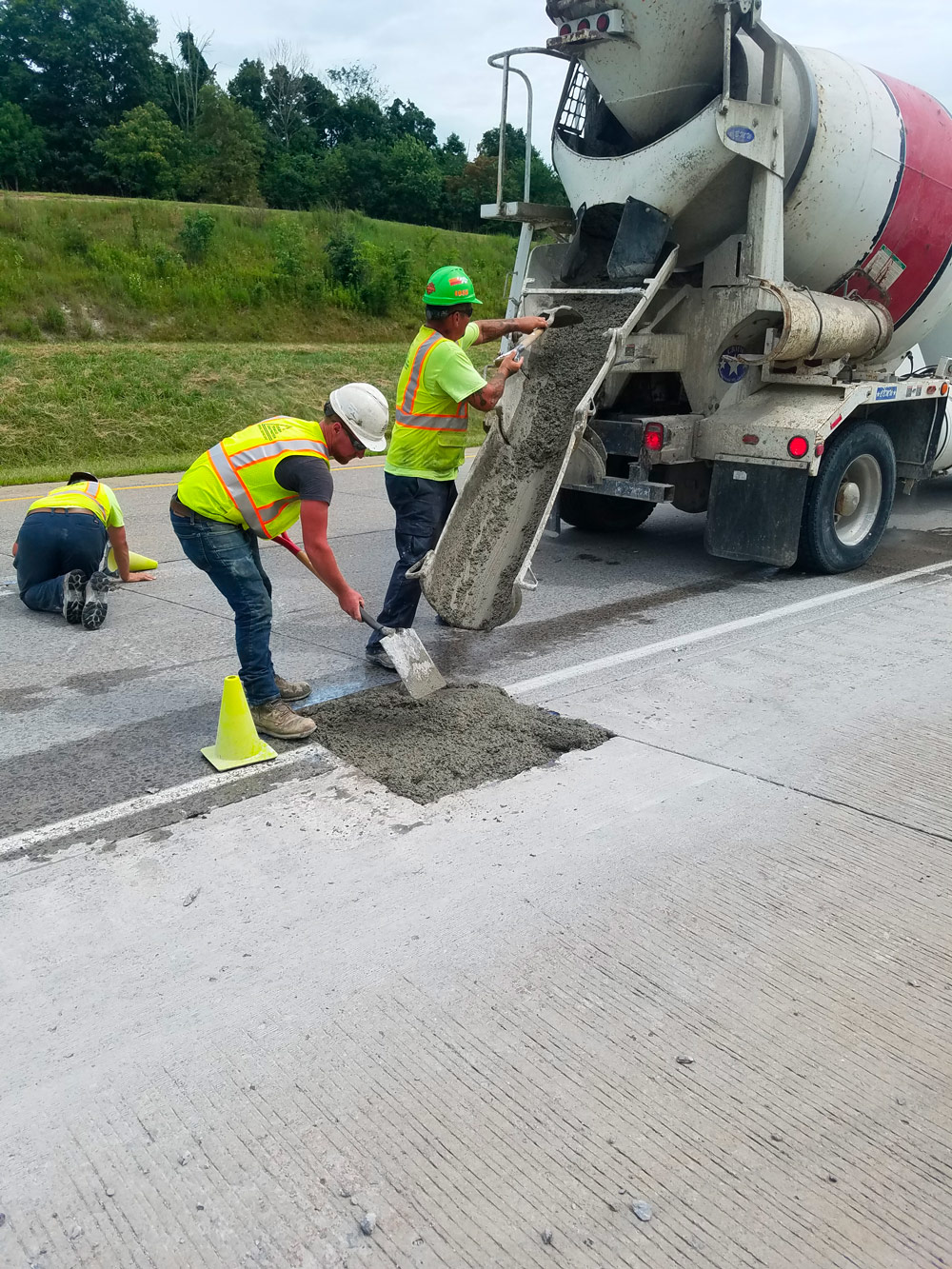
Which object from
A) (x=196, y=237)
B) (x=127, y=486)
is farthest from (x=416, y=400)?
(x=196, y=237)

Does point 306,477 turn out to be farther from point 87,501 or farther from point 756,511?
point 756,511

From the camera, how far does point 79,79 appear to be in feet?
182

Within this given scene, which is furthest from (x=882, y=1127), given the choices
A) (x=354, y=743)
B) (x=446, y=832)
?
(x=354, y=743)

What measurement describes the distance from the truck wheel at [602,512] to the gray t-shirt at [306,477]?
4.45m

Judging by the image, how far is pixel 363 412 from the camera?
4.38 meters

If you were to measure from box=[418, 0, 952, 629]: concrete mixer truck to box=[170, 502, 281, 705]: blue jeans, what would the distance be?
1675 mm

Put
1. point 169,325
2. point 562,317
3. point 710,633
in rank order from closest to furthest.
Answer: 1. point 710,633
2. point 562,317
3. point 169,325

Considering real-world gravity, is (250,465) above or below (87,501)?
above

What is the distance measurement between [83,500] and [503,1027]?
492 cm

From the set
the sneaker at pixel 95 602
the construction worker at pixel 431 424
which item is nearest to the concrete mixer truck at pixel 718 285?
the construction worker at pixel 431 424

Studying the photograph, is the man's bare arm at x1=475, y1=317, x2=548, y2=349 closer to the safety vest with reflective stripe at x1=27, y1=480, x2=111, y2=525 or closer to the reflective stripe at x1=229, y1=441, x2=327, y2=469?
the reflective stripe at x1=229, y1=441, x2=327, y2=469

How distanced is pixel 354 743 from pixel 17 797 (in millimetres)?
1332

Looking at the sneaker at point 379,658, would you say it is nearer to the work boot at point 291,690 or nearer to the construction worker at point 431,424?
the construction worker at point 431,424

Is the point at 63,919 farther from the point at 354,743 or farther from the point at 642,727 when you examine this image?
the point at 642,727
